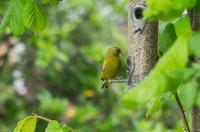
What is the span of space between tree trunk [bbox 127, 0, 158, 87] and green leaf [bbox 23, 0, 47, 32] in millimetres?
Answer: 333

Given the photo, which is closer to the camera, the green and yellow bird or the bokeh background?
the green and yellow bird

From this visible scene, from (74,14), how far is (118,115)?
4.66 feet

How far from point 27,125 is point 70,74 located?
4.52 meters

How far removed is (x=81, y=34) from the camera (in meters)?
6.46

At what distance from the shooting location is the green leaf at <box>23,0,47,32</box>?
1732 mm

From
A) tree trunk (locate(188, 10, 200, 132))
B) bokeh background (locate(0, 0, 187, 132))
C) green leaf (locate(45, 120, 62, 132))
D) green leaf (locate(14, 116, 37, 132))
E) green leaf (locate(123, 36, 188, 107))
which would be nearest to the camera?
green leaf (locate(123, 36, 188, 107))

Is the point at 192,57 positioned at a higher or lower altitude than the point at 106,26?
lower

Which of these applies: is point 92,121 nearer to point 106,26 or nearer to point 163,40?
point 106,26

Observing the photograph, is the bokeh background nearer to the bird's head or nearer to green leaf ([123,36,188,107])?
the bird's head

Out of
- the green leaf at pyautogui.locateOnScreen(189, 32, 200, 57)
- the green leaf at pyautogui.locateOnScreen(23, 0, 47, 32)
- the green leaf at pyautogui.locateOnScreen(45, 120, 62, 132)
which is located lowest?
the green leaf at pyautogui.locateOnScreen(45, 120, 62, 132)

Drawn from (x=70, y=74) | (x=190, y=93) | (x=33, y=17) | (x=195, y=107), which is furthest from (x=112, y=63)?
(x=70, y=74)

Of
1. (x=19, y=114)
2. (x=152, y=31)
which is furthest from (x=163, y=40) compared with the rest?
(x=19, y=114)

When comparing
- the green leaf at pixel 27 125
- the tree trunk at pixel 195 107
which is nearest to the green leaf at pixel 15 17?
the green leaf at pixel 27 125

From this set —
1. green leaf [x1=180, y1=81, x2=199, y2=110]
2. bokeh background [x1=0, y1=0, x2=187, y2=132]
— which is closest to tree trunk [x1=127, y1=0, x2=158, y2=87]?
green leaf [x1=180, y1=81, x2=199, y2=110]
